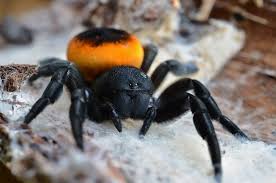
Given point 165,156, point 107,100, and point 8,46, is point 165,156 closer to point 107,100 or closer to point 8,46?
point 107,100

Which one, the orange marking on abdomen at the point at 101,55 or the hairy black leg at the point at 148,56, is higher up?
the orange marking on abdomen at the point at 101,55

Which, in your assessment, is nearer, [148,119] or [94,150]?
[94,150]

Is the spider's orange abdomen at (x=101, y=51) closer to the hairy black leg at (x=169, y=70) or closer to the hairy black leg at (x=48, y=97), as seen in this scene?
the hairy black leg at (x=169, y=70)

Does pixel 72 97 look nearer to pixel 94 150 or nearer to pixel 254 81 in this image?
pixel 94 150

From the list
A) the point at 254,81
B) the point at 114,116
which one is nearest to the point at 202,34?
the point at 254,81

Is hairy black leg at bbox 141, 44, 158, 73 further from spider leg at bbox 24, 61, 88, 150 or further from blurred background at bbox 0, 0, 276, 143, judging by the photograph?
spider leg at bbox 24, 61, 88, 150

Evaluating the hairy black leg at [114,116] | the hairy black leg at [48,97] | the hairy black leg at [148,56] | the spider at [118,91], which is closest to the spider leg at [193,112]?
the spider at [118,91]

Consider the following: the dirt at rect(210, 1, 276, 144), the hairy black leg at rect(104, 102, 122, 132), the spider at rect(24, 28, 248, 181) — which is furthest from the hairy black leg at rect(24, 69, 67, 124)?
the dirt at rect(210, 1, 276, 144)
